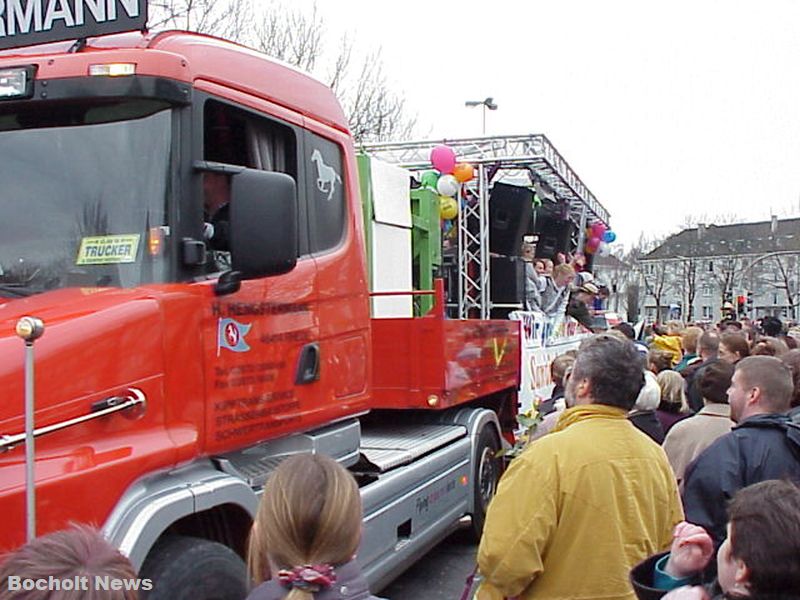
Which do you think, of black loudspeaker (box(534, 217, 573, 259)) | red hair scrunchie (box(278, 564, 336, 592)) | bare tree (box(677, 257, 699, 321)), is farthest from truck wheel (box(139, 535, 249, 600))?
bare tree (box(677, 257, 699, 321))

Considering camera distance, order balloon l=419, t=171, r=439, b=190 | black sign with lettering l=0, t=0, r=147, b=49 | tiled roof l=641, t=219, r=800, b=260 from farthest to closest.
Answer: tiled roof l=641, t=219, r=800, b=260 → balloon l=419, t=171, r=439, b=190 → black sign with lettering l=0, t=0, r=147, b=49

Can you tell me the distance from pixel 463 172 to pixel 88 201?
6.78 metres

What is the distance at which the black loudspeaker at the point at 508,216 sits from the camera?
1116 centimetres

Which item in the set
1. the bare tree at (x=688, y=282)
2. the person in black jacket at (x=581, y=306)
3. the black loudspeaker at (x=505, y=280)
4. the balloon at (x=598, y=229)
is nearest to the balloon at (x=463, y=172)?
the black loudspeaker at (x=505, y=280)

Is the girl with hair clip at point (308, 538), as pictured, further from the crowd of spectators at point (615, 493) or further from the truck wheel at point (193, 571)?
the truck wheel at point (193, 571)

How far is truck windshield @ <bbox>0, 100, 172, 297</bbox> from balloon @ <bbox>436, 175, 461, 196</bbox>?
635 centimetres

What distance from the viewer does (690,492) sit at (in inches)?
138

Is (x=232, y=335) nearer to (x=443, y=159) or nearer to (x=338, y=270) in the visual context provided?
→ (x=338, y=270)

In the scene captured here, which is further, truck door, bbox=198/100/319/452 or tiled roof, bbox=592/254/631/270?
tiled roof, bbox=592/254/631/270

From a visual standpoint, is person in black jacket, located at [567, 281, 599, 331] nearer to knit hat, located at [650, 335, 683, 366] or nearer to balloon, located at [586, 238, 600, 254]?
knit hat, located at [650, 335, 683, 366]

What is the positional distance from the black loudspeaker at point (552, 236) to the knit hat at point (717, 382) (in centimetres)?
878

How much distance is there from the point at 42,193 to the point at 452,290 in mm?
7870

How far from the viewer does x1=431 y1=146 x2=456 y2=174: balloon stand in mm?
9625

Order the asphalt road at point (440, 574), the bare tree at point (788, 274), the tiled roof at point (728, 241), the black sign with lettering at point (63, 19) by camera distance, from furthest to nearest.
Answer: the tiled roof at point (728, 241) → the bare tree at point (788, 274) → the asphalt road at point (440, 574) → the black sign with lettering at point (63, 19)
